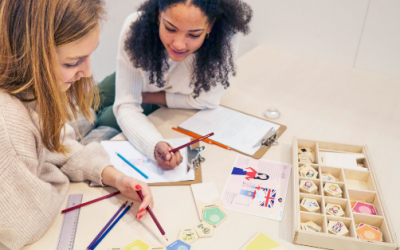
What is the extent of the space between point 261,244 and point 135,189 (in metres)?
0.38

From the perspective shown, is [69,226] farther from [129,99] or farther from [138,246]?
[129,99]

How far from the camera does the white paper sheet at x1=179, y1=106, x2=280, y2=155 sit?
120 cm

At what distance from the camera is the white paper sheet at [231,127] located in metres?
1.20

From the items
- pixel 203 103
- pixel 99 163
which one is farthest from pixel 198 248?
pixel 203 103

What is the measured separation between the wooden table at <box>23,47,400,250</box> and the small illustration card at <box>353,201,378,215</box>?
0.23 ft

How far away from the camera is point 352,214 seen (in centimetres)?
86

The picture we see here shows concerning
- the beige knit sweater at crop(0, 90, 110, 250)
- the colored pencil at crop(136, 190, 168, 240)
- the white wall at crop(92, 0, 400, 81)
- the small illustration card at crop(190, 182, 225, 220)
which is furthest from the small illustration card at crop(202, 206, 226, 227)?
the white wall at crop(92, 0, 400, 81)

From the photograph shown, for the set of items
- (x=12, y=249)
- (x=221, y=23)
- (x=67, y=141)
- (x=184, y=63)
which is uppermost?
(x=221, y=23)

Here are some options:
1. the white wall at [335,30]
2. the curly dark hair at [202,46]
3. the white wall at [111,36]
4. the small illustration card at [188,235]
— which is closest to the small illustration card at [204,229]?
the small illustration card at [188,235]

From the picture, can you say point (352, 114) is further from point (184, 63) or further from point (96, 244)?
point (96, 244)

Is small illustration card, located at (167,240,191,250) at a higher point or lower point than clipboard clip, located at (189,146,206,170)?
lower

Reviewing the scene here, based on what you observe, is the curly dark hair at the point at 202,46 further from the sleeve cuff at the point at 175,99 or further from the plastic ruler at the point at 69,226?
the plastic ruler at the point at 69,226

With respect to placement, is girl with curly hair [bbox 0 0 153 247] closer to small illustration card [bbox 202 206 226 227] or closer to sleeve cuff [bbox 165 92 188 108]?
small illustration card [bbox 202 206 226 227]

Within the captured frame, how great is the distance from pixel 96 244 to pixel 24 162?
0.27 metres
